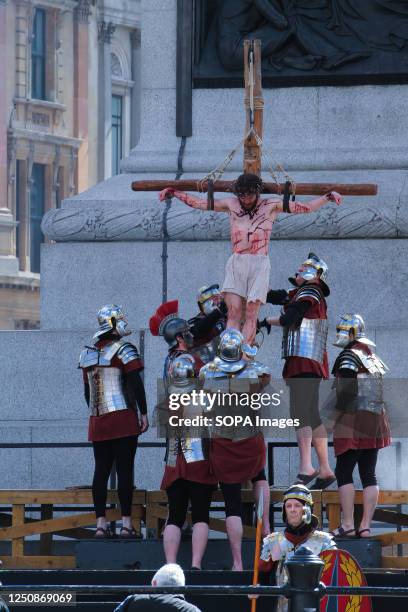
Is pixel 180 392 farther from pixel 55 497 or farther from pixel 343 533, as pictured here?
pixel 343 533

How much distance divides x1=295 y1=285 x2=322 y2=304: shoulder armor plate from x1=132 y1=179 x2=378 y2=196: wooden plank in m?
0.71

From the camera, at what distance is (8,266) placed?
69938 millimetres

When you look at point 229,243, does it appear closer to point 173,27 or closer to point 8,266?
point 173,27

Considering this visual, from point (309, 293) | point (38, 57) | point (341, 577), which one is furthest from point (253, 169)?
point (38, 57)

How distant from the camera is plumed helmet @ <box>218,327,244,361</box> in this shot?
59.8 ft

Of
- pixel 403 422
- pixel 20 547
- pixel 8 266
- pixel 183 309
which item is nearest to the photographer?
pixel 20 547

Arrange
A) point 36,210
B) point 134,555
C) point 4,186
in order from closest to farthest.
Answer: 1. point 134,555
2. point 4,186
3. point 36,210

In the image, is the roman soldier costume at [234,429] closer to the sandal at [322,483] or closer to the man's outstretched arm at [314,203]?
the sandal at [322,483]

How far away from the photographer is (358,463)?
18.7 meters

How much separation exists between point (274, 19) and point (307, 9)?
1.07 ft

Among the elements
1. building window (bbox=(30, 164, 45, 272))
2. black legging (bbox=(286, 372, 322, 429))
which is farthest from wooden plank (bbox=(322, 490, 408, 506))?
building window (bbox=(30, 164, 45, 272))

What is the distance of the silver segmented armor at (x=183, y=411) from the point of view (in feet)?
59.7

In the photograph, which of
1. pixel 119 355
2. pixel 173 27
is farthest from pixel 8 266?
pixel 119 355

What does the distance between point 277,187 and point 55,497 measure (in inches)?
112
